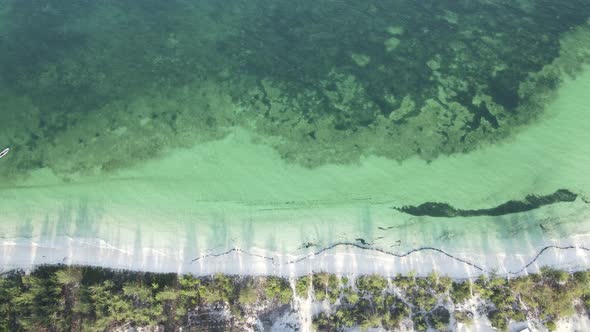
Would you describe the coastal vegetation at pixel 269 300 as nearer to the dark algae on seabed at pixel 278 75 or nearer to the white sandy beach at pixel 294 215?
the white sandy beach at pixel 294 215

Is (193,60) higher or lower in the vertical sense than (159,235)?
higher

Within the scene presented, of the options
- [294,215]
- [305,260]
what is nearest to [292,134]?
[294,215]

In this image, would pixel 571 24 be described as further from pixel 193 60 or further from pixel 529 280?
pixel 193 60

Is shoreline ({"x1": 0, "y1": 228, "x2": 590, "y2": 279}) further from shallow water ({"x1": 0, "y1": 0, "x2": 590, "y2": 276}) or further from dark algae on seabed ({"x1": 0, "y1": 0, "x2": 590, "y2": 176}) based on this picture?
dark algae on seabed ({"x1": 0, "y1": 0, "x2": 590, "y2": 176})

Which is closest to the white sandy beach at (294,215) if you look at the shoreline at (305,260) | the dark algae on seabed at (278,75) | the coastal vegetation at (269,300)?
the shoreline at (305,260)

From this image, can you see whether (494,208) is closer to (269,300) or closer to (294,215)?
(294,215)

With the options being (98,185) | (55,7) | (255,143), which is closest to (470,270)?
(255,143)
